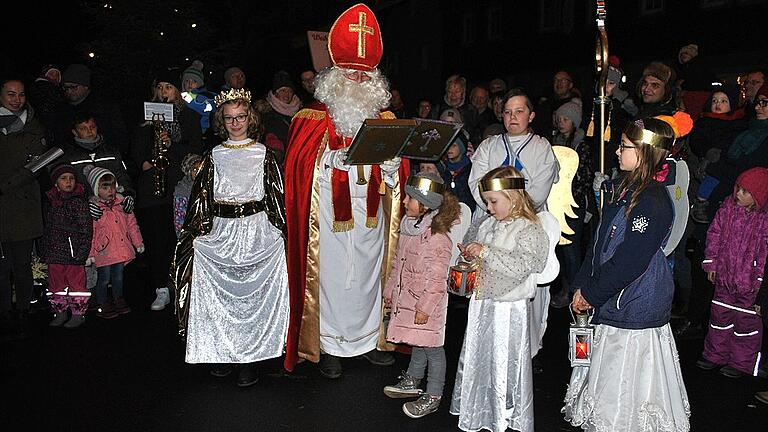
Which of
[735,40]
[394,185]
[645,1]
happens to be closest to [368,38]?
[394,185]

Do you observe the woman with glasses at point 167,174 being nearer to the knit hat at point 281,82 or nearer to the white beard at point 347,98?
the knit hat at point 281,82

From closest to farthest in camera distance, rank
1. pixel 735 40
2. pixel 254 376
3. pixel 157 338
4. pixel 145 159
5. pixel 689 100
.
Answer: pixel 254 376
pixel 157 338
pixel 145 159
pixel 689 100
pixel 735 40

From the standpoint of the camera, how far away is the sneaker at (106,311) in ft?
23.4

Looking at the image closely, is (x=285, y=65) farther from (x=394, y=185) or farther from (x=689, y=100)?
(x=394, y=185)

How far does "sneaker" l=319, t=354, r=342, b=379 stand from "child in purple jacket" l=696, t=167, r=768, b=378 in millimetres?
2739

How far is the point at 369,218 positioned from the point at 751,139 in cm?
315

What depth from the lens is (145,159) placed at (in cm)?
738

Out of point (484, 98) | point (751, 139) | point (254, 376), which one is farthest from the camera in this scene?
point (484, 98)

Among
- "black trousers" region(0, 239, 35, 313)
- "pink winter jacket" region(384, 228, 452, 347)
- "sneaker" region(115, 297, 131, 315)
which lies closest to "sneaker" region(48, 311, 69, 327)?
"black trousers" region(0, 239, 35, 313)

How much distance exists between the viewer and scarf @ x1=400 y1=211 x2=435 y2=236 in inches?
188

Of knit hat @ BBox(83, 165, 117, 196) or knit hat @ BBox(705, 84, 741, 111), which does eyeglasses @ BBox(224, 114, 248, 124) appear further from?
knit hat @ BBox(705, 84, 741, 111)

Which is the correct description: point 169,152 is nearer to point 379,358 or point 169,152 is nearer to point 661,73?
point 379,358

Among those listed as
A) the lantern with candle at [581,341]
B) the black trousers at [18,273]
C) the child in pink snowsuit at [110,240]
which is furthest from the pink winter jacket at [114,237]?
the lantern with candle at [581,341]

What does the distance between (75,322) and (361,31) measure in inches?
147
